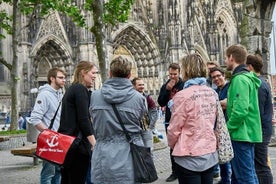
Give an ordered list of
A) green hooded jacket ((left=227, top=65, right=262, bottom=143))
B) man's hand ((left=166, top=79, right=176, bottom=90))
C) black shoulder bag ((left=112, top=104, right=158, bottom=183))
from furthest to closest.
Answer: man's hand ((left=166, top=79, right=176, bottom=90)) → green hooded jacket ((left=227, top=65, right=262, bottom=143)) → black shoulder bag ((left=112, top=104, right=158, bottom=183))

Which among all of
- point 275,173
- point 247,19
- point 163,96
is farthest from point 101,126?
point 247,19

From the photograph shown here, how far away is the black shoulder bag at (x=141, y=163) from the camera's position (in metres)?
3.38

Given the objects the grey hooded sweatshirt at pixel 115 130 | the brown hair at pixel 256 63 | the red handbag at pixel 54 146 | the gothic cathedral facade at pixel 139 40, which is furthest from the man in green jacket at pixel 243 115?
the gothic cathedral facade at pixel 139 40

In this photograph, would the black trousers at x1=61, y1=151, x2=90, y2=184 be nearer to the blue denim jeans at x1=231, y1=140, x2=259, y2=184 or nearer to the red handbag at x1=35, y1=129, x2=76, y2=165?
the red handbag at x1=35, y1=129, x2=76, y2=165

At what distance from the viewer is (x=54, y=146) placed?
4.27 metres

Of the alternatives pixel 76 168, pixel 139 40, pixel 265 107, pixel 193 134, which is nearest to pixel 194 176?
pixel 193 134

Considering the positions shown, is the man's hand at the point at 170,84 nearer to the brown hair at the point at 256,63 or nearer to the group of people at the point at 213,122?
the group of people at the point at 213,122

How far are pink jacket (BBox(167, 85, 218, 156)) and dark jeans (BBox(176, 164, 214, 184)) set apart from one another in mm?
174

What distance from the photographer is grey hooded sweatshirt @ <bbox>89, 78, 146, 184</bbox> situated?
3.39 m

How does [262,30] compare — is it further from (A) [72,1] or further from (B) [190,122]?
(A) [72,1]

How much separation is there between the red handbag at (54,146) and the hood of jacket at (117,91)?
0.96 m

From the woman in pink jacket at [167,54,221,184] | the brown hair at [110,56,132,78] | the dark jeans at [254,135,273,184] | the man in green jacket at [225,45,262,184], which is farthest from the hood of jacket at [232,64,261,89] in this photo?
the brown hair at [110,56,132,78]

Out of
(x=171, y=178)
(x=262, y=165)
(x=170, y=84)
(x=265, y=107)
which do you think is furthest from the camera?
(x=171, y=178)

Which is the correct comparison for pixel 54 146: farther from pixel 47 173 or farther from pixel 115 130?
pixel 115 130
